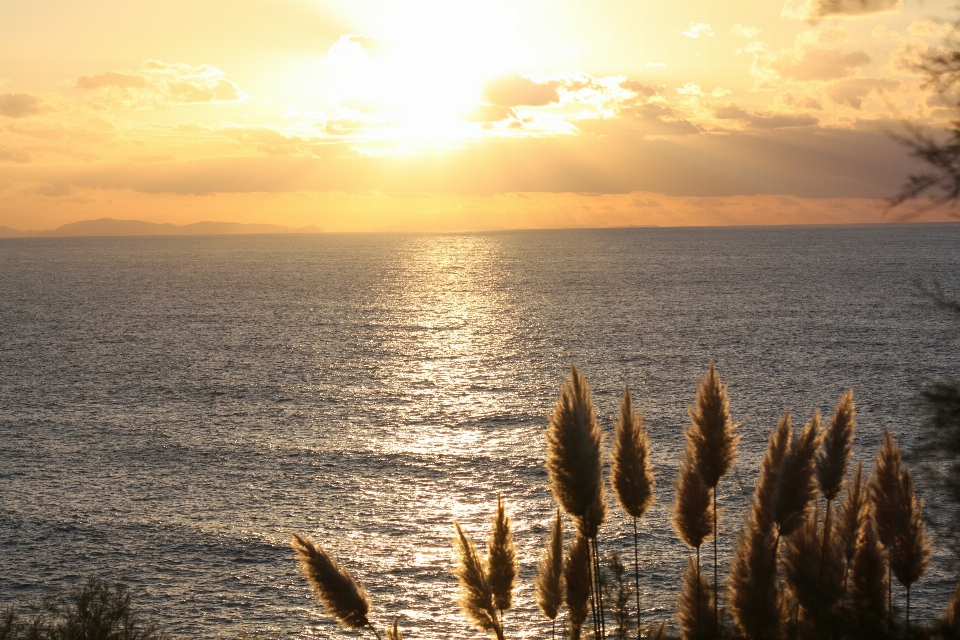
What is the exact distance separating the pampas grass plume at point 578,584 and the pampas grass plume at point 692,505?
0.73 m

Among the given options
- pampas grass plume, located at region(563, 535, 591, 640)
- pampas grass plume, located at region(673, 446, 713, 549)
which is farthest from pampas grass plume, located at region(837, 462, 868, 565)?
pampas grass plume, located at region(563, 535, 591, 640)

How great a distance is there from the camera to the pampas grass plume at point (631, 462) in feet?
19.7

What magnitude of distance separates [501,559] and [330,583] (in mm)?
1123

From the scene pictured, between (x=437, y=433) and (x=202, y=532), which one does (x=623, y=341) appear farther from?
(x=202, y=532)

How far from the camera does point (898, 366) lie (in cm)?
6069

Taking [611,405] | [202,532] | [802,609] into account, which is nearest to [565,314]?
[611,405]

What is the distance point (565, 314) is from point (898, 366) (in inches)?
1695

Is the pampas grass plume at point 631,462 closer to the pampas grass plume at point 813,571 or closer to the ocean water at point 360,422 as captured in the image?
the pampas grass plume at point 813,571

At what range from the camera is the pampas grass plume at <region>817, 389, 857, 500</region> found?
19.8 feet

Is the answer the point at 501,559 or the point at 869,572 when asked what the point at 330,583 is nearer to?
the point at 501,559

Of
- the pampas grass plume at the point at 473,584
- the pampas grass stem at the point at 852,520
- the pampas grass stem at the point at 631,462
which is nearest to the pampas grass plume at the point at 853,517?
the pampas grass stem at the point at 852,520

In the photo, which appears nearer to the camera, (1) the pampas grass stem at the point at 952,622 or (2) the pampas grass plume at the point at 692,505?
(1) the pampas grass stem at the point at 952,622

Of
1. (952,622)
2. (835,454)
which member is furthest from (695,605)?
(952,622)

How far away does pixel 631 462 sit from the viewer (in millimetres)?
5984
